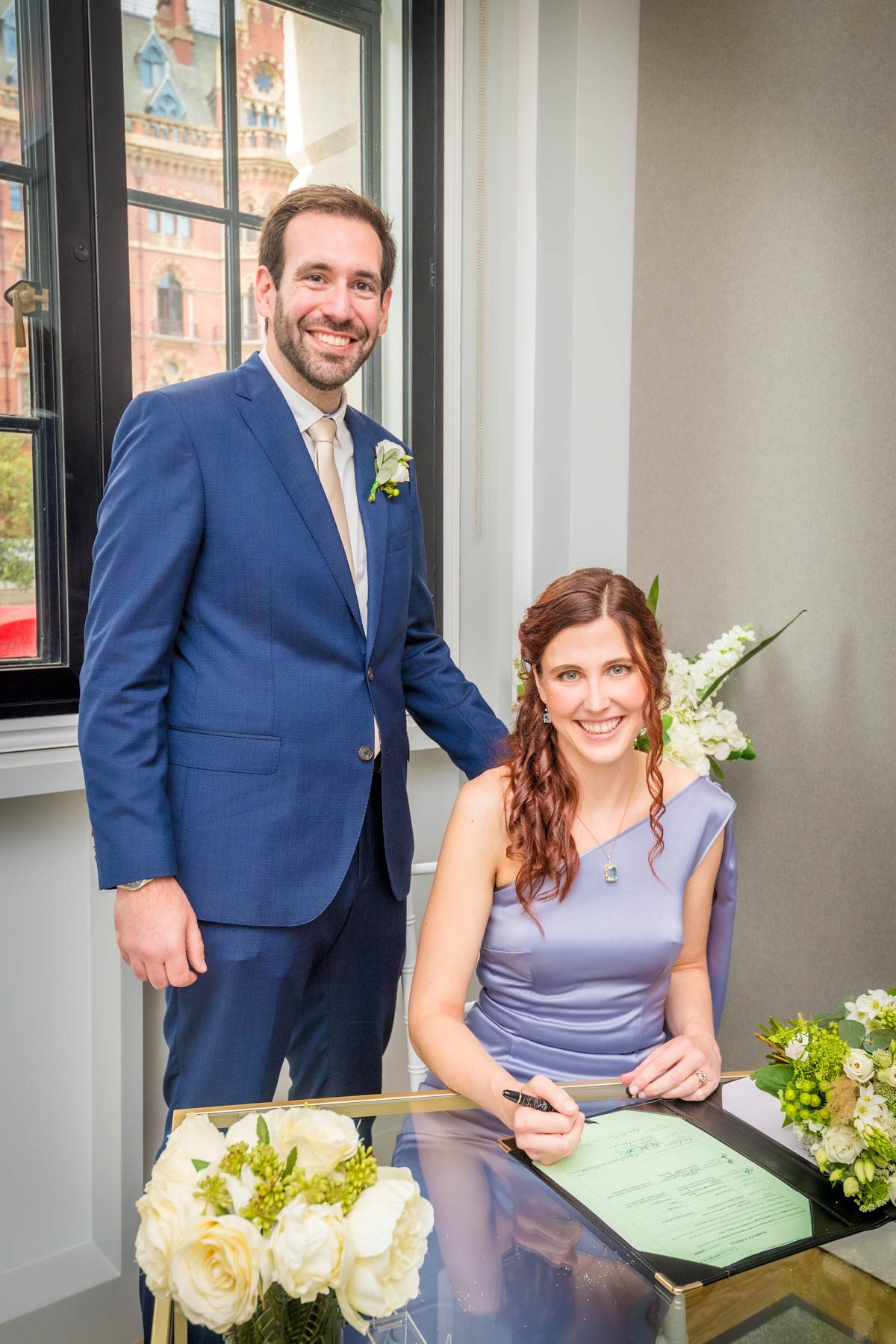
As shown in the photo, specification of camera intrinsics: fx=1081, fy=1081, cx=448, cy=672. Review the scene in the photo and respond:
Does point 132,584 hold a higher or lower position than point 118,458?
lower

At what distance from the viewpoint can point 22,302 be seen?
6.36 ft

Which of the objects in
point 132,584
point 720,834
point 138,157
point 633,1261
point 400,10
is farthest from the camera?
point 400,10

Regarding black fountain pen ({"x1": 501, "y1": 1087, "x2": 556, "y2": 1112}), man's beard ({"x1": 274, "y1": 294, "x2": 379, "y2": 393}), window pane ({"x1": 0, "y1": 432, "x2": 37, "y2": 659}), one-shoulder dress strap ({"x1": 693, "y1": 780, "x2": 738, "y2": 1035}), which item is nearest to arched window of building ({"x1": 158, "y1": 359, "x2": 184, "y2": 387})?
window pane ({"x1": 0, "y1": 432, "x2": 37, "y2": 659})

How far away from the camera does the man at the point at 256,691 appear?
4.94 feet

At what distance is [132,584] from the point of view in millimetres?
1503

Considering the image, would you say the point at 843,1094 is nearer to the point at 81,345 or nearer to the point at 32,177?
the point at 81,345

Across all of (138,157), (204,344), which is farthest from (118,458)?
(138,157)

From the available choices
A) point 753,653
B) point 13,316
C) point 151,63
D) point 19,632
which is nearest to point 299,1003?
point 19,632

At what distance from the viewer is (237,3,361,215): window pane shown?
2.27 m

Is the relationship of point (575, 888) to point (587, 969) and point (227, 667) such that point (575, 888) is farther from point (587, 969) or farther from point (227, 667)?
point (227, 667)

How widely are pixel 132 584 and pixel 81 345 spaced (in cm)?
73

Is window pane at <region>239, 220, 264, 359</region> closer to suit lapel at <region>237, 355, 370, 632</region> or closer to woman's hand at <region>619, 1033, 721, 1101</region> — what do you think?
suit lapel at <region>237, 355, 370, 632</region>

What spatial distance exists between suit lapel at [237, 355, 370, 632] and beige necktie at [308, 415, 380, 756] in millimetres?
56

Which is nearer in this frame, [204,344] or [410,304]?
[204,344]
